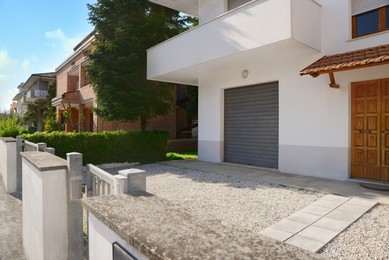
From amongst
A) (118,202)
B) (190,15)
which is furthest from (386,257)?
(190,15)

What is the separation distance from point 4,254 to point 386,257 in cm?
603

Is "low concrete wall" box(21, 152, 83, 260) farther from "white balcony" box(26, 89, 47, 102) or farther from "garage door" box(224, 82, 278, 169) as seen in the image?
"white balcony" box(26, 89, 47, 102)

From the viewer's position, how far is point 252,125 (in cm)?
1072

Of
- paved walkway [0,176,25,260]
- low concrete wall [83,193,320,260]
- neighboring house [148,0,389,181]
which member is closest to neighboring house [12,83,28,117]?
paved walkway [0,176,25,260]

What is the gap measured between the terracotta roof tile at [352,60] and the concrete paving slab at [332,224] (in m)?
3.91

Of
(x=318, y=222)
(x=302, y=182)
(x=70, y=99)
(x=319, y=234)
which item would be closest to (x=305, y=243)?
(x=319, y=234)

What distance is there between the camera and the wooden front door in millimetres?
7227

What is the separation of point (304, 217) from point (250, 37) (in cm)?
575

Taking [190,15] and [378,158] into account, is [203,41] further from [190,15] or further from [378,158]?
[378,158]

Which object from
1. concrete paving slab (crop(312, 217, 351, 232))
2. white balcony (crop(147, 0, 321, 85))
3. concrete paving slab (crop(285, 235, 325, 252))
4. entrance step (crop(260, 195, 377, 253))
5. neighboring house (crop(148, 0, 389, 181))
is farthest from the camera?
white balcony (crop(147, 0, 321, 85))

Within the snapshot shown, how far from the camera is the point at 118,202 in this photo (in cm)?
210

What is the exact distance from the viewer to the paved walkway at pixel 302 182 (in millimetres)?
6156

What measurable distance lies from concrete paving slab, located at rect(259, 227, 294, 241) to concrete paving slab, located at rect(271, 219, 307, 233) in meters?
Answer: 0.10

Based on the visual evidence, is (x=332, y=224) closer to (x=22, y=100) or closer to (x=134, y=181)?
(x=134, y=181)
